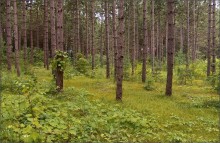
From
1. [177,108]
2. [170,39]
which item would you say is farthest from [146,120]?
[170,39]

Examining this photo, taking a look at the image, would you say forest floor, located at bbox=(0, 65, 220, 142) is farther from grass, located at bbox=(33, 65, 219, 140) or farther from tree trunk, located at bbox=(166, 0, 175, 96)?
tree trunk, located at bbox=(166, 0, 175, 96)

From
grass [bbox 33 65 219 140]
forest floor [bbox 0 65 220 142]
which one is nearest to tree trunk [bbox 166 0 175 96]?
grass [bbox 33 65 219 140]

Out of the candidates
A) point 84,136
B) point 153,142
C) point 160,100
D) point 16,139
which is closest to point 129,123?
point 153,142

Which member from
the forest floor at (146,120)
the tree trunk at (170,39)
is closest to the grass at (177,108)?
the forest floor at (146,120)

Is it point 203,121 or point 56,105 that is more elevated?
point 56,105

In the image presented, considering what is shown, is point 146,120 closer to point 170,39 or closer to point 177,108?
point 177,108

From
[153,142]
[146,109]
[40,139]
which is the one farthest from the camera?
[146,109]

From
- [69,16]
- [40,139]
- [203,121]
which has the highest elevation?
[69,16]

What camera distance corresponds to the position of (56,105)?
815 centimetres

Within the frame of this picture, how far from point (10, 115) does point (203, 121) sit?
5.49 meters

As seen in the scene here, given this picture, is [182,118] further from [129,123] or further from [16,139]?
[16,139]

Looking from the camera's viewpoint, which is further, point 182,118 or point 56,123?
point 182,118

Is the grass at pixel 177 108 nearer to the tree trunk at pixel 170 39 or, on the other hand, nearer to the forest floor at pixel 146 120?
the forest floor at pixel 146 120

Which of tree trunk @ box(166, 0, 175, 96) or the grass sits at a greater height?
tree trunk @ box(166, 0, 175, 96)
